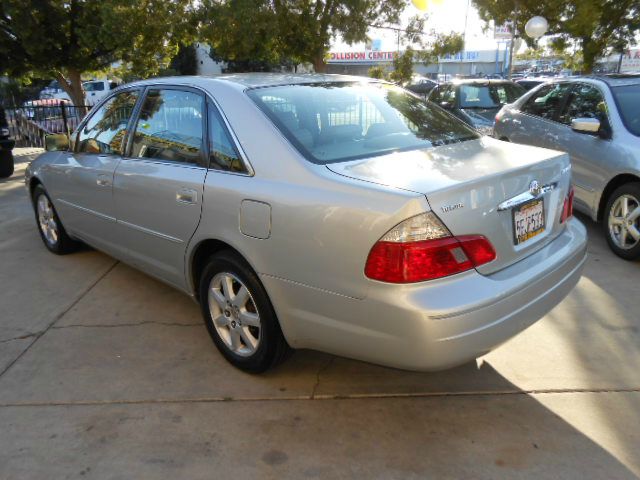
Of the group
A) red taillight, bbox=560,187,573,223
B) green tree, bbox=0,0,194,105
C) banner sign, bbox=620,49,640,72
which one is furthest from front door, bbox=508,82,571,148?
banner sign, bbox=620,49,640,72

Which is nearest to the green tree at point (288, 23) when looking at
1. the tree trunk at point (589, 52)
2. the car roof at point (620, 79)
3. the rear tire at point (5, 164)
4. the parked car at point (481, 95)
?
the parked car at point (481, 95)

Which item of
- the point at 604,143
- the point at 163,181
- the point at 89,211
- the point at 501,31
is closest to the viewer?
the point at 163,181

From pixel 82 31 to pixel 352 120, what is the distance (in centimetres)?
1034

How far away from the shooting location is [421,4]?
11312 mm

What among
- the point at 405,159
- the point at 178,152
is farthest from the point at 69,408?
the point at 405,159

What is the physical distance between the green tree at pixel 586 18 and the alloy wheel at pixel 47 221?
10.8m

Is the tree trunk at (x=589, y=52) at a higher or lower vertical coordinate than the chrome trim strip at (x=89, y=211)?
higher

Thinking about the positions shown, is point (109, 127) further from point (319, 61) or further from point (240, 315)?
point (319, 61)

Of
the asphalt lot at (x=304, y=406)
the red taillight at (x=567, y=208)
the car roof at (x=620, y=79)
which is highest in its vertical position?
the car roof at (x=620, y=79)

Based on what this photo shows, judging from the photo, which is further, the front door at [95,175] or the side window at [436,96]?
the side window at [436,96]

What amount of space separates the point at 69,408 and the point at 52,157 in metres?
2.82

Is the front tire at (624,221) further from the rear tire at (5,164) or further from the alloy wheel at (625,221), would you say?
the rear tire at (5,164)

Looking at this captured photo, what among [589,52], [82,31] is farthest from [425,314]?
[589,52]

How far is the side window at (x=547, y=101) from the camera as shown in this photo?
6.01 meters
